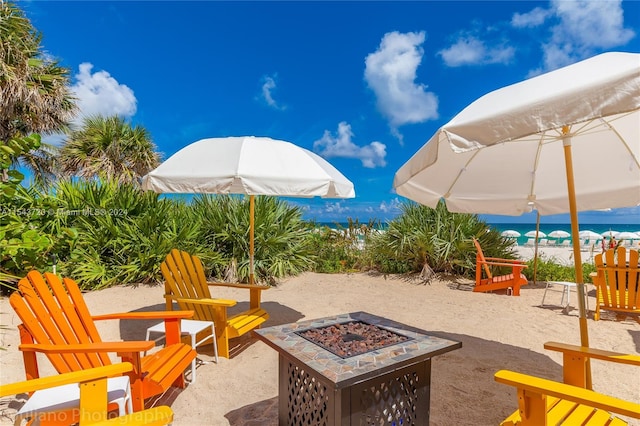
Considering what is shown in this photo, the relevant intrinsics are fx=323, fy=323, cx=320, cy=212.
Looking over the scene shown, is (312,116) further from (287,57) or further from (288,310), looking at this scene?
(288,310)

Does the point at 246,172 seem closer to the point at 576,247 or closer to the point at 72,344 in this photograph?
the point at 72,344

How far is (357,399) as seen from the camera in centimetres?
183

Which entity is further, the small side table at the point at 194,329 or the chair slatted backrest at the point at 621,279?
the chair slatted backrest at the point at 621,279

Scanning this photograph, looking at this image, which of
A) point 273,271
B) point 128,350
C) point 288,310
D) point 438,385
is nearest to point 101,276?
point 273,271

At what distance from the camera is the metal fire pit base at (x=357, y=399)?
1815mm

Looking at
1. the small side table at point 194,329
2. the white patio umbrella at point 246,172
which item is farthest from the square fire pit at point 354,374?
the white patio umbrella at point 246,172

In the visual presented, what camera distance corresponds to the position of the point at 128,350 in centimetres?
200

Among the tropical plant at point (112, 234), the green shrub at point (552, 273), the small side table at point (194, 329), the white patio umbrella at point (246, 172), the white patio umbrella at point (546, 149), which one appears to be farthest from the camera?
the green shrub at point (552, 273)

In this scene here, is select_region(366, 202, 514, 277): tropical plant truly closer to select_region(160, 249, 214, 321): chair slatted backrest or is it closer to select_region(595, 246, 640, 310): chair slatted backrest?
select_region(595, 246, 640, 310): chair slatted backrest

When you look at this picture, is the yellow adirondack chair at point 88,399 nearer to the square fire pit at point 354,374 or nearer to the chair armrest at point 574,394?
the square fire pit at point 354,374

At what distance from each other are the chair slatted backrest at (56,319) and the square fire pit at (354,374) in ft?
4.06

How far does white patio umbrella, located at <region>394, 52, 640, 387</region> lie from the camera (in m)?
1.68

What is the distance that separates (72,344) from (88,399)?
719mm

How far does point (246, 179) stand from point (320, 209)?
576 cm
